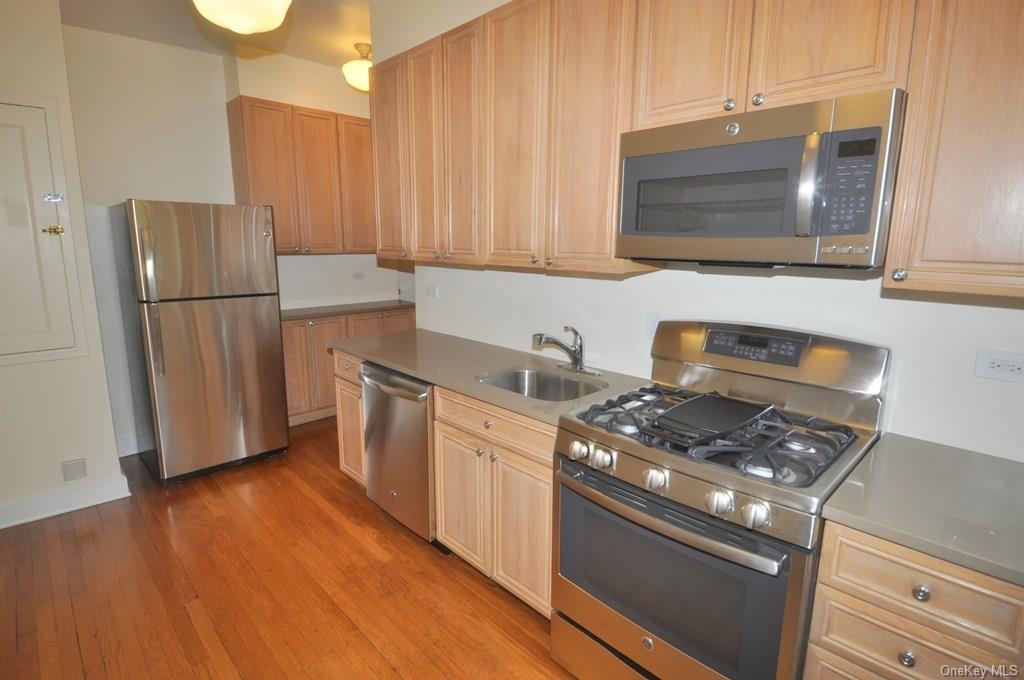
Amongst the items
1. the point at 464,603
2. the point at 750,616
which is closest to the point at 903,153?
the point at 750,616

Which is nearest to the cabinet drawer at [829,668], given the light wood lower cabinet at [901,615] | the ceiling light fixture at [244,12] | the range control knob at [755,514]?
the light wood lower cabinet at [901,615]

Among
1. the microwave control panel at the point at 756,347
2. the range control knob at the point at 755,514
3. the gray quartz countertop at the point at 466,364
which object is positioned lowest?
the range control knob at the point at 755,514

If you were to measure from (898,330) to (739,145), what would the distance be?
29.9 inches

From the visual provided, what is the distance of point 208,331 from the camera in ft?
10.9

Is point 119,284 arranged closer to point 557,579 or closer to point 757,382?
point 557,579

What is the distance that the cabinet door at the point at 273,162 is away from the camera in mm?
3928

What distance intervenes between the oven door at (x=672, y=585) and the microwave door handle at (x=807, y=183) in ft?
2.78

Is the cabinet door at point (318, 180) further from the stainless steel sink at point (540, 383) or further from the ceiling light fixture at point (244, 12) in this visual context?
the stainless steel sink at point (540, 383)

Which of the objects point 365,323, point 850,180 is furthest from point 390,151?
point 850,180

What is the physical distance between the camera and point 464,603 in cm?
224

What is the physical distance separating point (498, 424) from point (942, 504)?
137 centimetres

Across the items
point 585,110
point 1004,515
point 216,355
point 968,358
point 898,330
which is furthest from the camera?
point 216,355

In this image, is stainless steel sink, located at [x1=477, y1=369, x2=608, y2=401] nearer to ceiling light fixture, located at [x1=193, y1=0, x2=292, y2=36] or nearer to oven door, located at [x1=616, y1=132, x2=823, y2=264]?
oven door, located at [x1=616, y1=132, x2=823, y2=264]

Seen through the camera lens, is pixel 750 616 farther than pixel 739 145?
No
